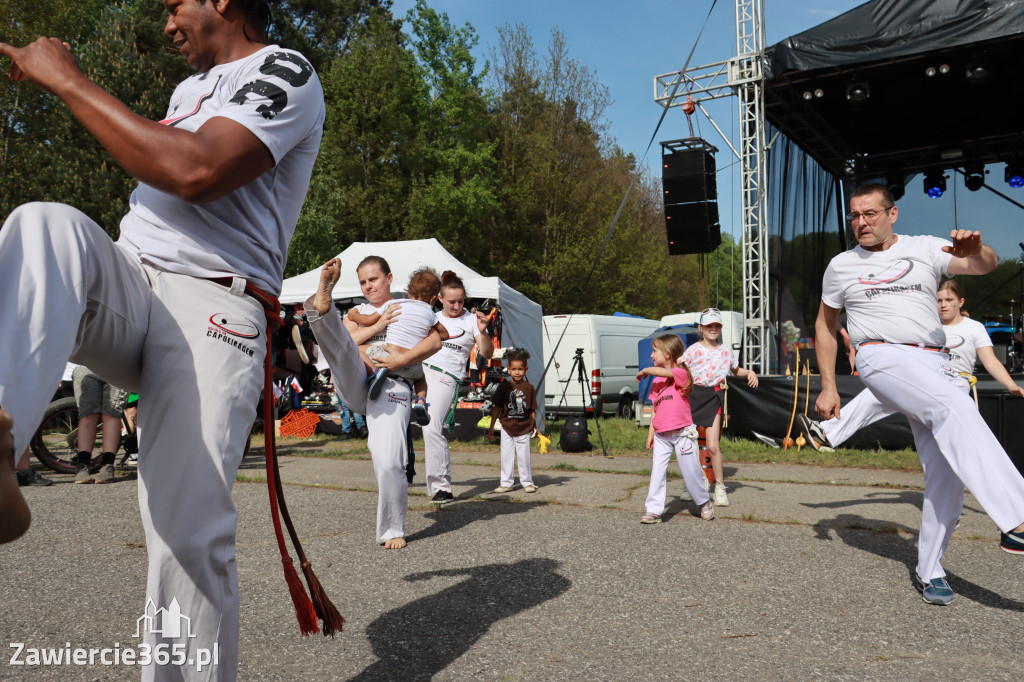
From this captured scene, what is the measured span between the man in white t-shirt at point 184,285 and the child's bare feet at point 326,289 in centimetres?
85

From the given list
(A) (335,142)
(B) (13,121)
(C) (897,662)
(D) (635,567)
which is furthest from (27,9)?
(C) (897,662)

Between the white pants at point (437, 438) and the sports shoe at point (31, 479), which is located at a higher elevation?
the white pants at point (437, 438)

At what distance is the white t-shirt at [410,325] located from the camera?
5316 millimetres

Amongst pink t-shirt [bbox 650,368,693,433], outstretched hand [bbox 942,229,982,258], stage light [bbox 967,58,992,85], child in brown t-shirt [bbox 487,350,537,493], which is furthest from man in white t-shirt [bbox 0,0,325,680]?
stage light [bbox 967,58,992,85]

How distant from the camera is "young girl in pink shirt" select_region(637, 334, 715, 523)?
5602 millimetres

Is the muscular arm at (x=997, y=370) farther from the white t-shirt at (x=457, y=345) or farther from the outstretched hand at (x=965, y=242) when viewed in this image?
the white t-shirt at (x=457, y=345)

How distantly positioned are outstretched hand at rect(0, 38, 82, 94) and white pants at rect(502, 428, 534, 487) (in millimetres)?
6020

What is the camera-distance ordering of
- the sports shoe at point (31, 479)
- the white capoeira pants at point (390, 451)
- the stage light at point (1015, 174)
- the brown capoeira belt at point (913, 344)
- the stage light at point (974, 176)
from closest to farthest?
the brown capoeira belt at point (913, 344), the white capoeira pants at point (390, 451), the sports shoe at point (31, 479), the stage light at point (1015, 174), the stage light at point (974, 176)

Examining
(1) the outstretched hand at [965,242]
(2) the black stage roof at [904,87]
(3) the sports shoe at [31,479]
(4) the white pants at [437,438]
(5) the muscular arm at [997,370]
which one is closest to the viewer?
(1) the outstretched hand at [965,242]

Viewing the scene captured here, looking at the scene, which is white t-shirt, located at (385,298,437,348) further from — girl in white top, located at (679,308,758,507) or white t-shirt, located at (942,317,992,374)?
white t-shirt, located at (942,317,992,374)

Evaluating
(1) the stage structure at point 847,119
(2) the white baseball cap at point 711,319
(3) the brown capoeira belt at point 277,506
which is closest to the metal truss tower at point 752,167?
(1) the stage structure at point 847,119

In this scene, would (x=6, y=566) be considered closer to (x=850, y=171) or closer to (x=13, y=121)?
(x=850, y=171)

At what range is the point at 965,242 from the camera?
3648 millimetres

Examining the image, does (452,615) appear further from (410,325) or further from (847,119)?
(847,119)
